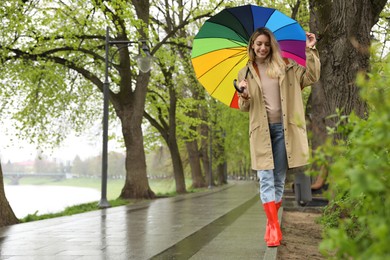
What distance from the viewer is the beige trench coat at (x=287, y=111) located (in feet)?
15.4

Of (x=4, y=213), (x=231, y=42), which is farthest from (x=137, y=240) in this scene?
(x=4, y=213)

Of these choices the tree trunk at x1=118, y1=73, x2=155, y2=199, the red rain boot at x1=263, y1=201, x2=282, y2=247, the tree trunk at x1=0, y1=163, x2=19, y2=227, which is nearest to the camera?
the red rain boot at x1=263, y1=201, x2=282, y2=247

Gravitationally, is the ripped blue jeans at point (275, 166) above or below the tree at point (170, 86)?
below

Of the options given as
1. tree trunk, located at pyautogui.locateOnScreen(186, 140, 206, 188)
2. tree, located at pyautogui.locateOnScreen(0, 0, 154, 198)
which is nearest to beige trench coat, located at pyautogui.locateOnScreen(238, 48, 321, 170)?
tree, located at pyautogui.locateOnScreen(0, 0, 154, 198)

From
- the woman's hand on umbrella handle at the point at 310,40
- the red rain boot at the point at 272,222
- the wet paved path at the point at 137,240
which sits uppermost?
the woman's hand on umbrella handle at the point at 310,40

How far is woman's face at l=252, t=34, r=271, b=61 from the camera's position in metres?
4.89

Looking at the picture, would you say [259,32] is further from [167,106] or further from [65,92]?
[167,106]

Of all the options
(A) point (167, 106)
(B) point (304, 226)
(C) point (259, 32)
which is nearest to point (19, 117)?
(A) point (167, 106)

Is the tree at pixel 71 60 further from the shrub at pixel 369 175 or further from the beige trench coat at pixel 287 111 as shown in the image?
the shrub at pixel 369 175

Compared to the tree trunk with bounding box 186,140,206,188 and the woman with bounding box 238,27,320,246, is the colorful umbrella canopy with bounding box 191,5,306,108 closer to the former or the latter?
the woman with bounding box 238,27,320,246

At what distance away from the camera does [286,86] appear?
482 cm

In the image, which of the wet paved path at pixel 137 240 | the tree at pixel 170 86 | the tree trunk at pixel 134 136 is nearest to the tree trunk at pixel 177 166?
the tree at pixel 170 86

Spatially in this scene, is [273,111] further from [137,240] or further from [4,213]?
[4,213]

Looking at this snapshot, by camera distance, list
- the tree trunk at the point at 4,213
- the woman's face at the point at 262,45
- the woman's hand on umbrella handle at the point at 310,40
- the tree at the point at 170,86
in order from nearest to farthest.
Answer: the woman's hand on umbrella handle at the point at 310,40, the woman's face at the point at 262,45, the tree trunk at the point at 4,213, the tree at the point at 170,86
